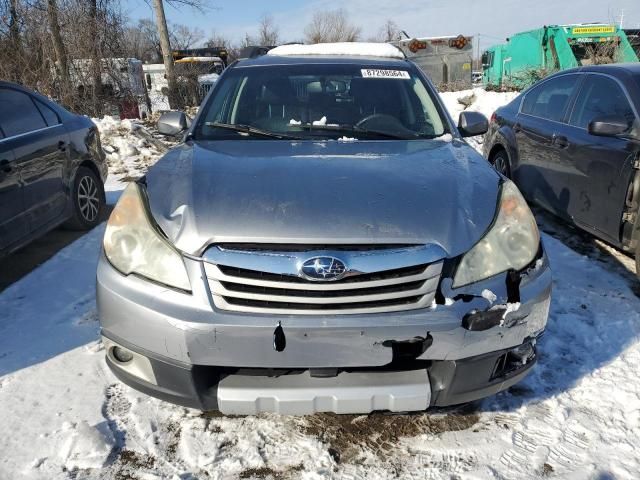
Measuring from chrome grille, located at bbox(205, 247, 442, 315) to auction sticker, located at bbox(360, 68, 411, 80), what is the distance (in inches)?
76.1

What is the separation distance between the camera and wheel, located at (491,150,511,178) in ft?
19.2

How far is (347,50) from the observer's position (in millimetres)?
3982

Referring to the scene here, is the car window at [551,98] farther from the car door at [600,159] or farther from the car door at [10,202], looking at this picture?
the car door at [10,202]

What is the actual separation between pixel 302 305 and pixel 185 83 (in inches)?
655

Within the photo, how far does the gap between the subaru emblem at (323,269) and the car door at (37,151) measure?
10.6 feet

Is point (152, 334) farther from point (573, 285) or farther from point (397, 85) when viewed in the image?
point (573, 285)

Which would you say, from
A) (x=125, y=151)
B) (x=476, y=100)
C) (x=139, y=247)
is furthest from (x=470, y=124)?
(x=476, y=100)

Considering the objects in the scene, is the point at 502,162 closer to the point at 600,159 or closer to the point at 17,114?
the point at 600,159

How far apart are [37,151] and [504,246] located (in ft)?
13.2

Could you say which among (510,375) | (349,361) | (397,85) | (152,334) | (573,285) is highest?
(397,85)

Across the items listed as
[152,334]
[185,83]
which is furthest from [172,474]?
[185,83]

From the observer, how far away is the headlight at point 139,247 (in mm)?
1979

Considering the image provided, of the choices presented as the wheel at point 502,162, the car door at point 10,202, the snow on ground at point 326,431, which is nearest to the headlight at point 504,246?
the snow on ground at point 326,431

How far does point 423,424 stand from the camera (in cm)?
238
